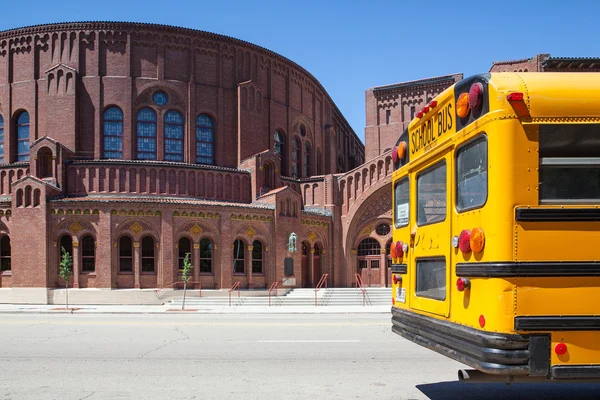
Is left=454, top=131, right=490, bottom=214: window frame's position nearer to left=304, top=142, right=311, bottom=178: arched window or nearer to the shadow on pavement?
the shadow on pavement

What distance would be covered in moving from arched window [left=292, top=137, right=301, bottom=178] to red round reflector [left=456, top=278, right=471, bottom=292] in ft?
119

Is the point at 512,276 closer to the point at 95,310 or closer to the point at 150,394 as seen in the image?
the point at 150,394

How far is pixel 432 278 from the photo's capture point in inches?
257

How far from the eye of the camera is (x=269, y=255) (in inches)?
1302

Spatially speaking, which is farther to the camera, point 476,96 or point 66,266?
point 66,266

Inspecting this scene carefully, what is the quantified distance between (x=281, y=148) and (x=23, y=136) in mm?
15964

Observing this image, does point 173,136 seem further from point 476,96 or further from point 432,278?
point 476,96

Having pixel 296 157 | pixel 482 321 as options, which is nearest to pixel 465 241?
pixel 482 321

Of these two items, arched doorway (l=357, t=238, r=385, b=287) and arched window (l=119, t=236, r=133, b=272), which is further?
arched doorway (l=357, t=238, r=385, b=287)

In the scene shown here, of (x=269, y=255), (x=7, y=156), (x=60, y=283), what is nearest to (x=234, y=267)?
(x=269, y=255)

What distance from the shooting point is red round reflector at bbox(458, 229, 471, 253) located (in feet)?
18.2

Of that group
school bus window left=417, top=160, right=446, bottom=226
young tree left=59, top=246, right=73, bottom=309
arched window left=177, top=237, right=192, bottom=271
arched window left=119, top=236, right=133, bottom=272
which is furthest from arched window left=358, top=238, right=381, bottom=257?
school bus window left=417, top=160, right=446, bottom=226

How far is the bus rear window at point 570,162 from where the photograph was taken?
17.1 ft

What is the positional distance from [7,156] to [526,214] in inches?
1400
